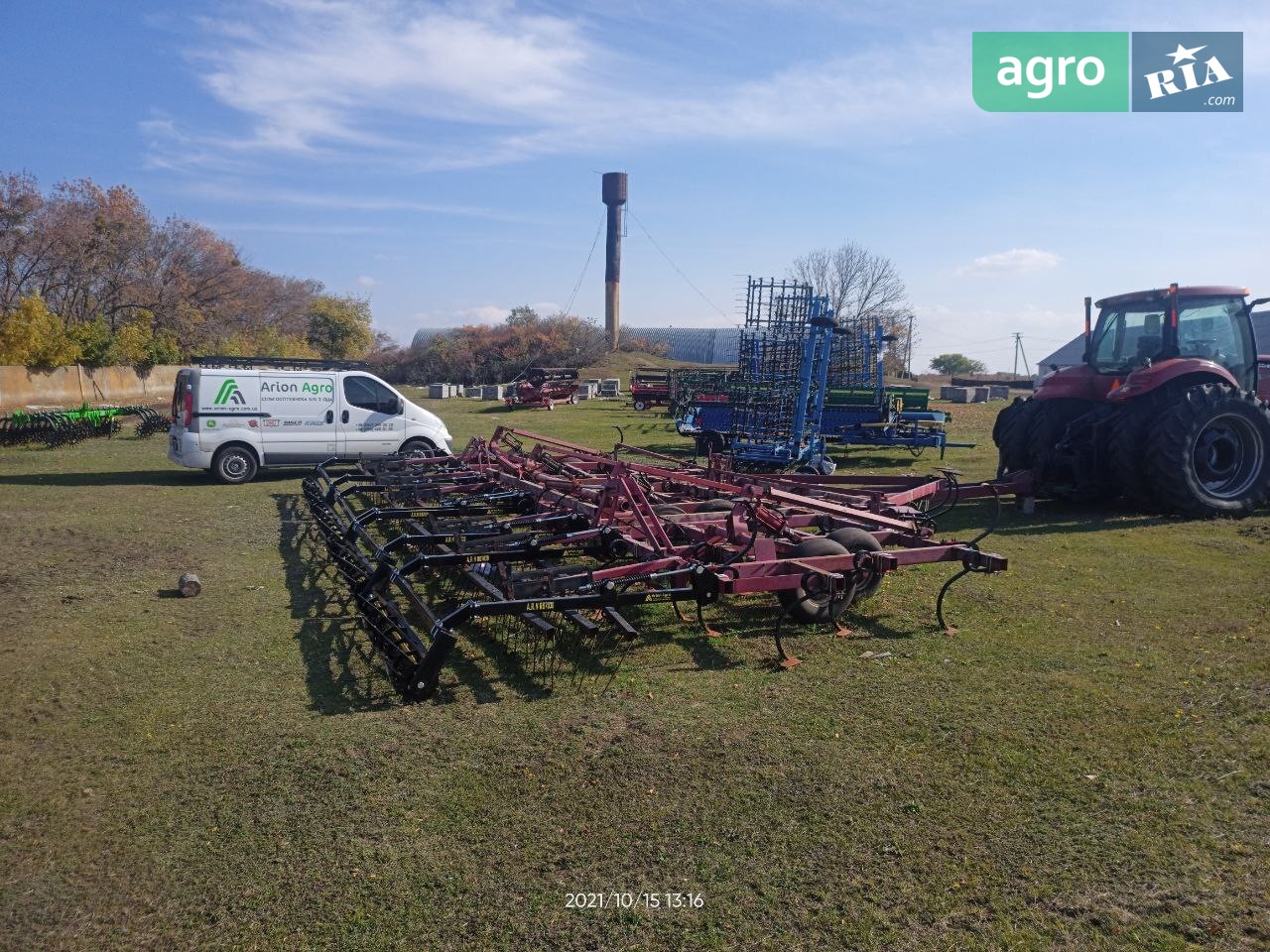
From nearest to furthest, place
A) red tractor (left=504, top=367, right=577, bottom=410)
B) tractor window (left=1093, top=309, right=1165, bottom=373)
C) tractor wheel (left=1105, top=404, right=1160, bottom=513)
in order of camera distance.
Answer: tractor wheel (left=1105, top=404, right=1160, bottom=513) < tractor window (left=1093, top=309, right=1165, bottom=373) < red tractor (left=504, top=367, right=577, bottom=410)

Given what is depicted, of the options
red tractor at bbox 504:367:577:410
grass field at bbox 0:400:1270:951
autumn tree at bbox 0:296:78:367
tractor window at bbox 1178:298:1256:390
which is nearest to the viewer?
grass field at bbox 0:400:1270:951

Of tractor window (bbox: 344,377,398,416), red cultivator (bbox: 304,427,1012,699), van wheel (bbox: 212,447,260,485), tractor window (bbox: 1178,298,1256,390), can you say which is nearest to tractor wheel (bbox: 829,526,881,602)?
red cultivator (bbox: 304,427,1012,699)

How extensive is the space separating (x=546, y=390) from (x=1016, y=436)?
2204 centimetres

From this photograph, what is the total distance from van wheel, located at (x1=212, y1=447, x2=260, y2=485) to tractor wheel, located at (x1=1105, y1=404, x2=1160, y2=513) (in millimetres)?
11459

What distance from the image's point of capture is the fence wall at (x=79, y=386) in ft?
84.5

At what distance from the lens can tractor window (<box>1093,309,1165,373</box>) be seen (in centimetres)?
1023

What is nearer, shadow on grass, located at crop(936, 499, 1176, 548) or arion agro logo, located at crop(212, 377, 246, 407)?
shadow on grass, located at crop(936, 499, 1176, 548)

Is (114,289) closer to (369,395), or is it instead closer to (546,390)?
(546,390)

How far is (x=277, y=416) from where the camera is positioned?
506 inches

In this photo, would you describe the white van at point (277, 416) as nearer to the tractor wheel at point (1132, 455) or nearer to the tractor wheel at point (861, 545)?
the tractor wheel at point (861, 545)

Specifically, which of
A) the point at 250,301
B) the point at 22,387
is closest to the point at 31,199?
the point at 22,387

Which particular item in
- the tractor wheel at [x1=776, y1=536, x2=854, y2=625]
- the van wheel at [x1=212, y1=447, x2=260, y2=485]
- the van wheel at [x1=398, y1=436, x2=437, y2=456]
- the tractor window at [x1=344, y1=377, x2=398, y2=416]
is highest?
the tractor window at [x1=344, y1=377, x2=398, y2=416]

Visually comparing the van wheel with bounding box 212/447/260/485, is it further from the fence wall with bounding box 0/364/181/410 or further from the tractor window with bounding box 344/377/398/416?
the fence wall with bounding box 0/364/181/410

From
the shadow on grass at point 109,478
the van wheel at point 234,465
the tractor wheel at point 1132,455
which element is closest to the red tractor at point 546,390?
the shadow on grass at point 109,478
